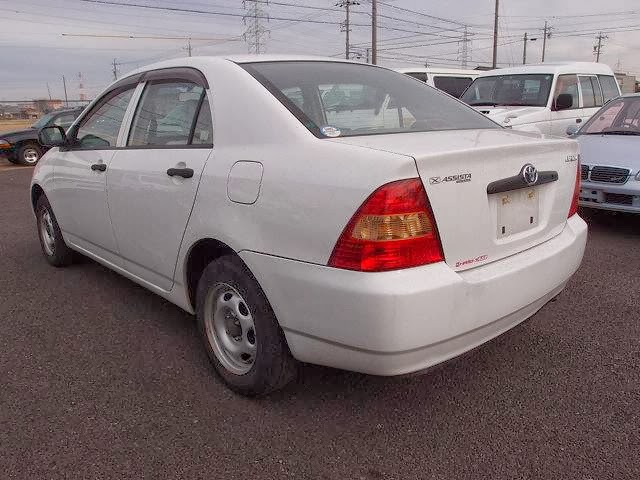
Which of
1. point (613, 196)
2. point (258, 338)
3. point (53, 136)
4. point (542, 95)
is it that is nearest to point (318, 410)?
point (258, 338)

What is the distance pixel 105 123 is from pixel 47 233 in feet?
5.31

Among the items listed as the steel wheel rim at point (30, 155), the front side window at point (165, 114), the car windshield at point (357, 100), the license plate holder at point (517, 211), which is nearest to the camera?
the license plate holder at point (517, 211)

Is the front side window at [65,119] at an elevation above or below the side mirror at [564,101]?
below

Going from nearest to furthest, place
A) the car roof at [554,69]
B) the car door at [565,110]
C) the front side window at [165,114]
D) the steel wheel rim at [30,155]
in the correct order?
1. the front side window at [165,114]
2. the car door at [565,110]
3. the car roof at [554,69]
4. the steel wheel rim at [30,155]

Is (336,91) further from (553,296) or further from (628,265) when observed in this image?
(628,265)

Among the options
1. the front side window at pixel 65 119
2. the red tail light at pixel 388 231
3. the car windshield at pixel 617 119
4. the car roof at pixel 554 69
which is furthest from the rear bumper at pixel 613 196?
the front side window at pixel 65 119

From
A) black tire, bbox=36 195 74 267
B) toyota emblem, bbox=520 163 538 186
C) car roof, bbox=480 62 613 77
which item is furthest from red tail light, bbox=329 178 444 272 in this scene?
car roof, bbox=480 62 613 77

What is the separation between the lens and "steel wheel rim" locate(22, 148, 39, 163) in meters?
14.4

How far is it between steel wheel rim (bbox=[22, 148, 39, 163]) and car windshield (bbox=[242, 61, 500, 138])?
13.9m

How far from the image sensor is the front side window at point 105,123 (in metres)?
3.45

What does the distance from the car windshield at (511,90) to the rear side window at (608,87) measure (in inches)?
76.2

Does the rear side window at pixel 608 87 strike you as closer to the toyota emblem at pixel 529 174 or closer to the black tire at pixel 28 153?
the toyota emblem at pixel 529 174

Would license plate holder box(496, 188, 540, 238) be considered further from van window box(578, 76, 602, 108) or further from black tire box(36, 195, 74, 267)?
van window box(578, 76, 602, 108)

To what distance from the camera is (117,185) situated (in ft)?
10.5
